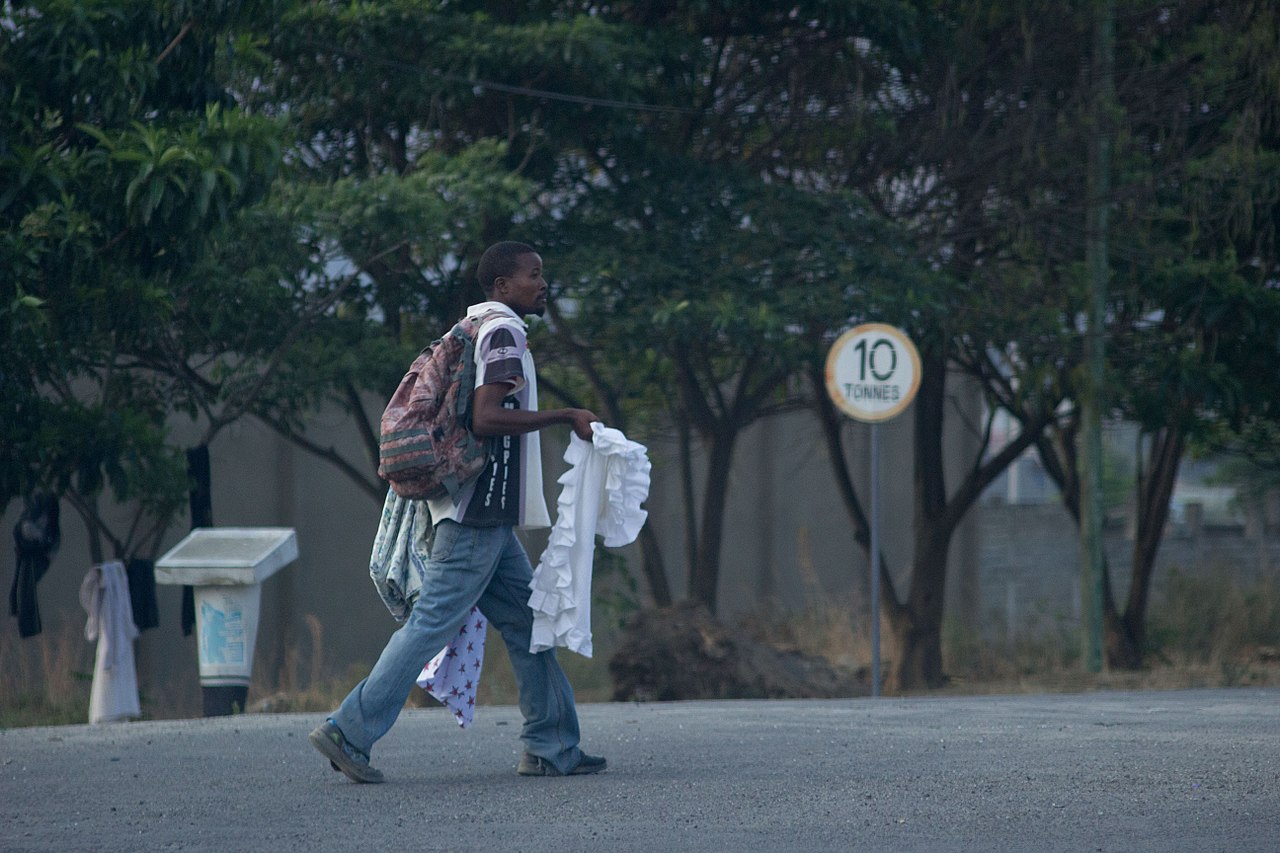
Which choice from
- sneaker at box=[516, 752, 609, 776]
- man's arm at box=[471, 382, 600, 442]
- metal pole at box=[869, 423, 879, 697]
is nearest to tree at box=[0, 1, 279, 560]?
man's arm at box=[471, 382, 600, 442]

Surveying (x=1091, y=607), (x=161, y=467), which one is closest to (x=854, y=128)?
(x=1091, y=607)

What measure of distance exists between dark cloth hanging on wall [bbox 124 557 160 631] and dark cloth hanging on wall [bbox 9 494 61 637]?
66 centimetres

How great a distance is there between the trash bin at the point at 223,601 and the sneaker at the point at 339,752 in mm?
3230

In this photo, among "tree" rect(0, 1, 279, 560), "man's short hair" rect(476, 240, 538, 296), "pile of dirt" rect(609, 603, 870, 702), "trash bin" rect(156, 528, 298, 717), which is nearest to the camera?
"man's short hair" rect(476, 240, 538, 296)

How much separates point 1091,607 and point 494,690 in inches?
209

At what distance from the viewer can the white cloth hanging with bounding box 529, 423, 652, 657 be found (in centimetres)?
574

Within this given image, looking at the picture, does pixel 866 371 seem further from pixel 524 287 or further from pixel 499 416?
pixel 499 416

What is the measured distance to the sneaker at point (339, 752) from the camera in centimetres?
558

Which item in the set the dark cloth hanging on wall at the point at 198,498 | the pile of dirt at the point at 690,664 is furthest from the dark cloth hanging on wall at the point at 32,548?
the pile of dirt at the point at 690,664

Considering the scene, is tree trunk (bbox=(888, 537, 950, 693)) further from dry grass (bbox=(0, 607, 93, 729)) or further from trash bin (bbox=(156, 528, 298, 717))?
trash bin (bbox=(156, 528, 298, 717))

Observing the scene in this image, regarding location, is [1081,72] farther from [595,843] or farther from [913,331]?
[595,843]

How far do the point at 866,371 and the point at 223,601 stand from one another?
14.8 ft

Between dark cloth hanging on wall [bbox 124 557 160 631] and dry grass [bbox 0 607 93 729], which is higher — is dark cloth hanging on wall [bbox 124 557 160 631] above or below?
above

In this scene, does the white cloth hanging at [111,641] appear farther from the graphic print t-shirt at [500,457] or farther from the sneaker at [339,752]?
the graphic print t-shirt at [500,457]
